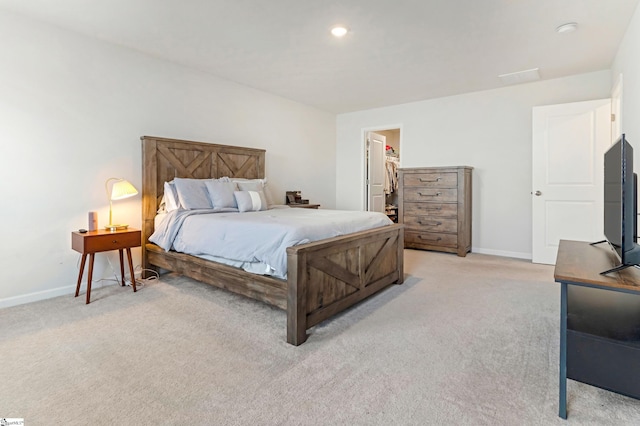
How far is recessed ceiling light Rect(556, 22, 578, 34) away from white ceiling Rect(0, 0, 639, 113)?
0.07 metres

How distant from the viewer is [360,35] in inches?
119

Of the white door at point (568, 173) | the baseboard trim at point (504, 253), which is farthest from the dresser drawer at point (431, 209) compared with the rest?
the white door at point (568, 173)

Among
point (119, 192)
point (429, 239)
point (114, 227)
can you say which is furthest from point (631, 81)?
point (114, 227)

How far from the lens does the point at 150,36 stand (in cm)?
308

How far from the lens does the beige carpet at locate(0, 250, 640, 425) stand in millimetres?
1455

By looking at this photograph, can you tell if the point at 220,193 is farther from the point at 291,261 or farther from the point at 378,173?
the point at 378,173

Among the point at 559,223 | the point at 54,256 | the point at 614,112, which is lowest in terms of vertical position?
the point at 54,256

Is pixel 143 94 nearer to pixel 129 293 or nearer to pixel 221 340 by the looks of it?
pixel 129 293

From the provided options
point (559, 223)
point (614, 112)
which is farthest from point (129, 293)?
point (614, 112)

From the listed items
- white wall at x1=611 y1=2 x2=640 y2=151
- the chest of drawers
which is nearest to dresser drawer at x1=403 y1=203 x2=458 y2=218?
the chest of drawers

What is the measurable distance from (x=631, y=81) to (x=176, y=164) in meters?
4.42

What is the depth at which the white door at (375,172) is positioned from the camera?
623 cm

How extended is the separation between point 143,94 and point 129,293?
6.82 feet

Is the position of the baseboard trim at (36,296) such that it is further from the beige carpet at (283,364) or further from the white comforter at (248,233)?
the white comforter at (248,233)
